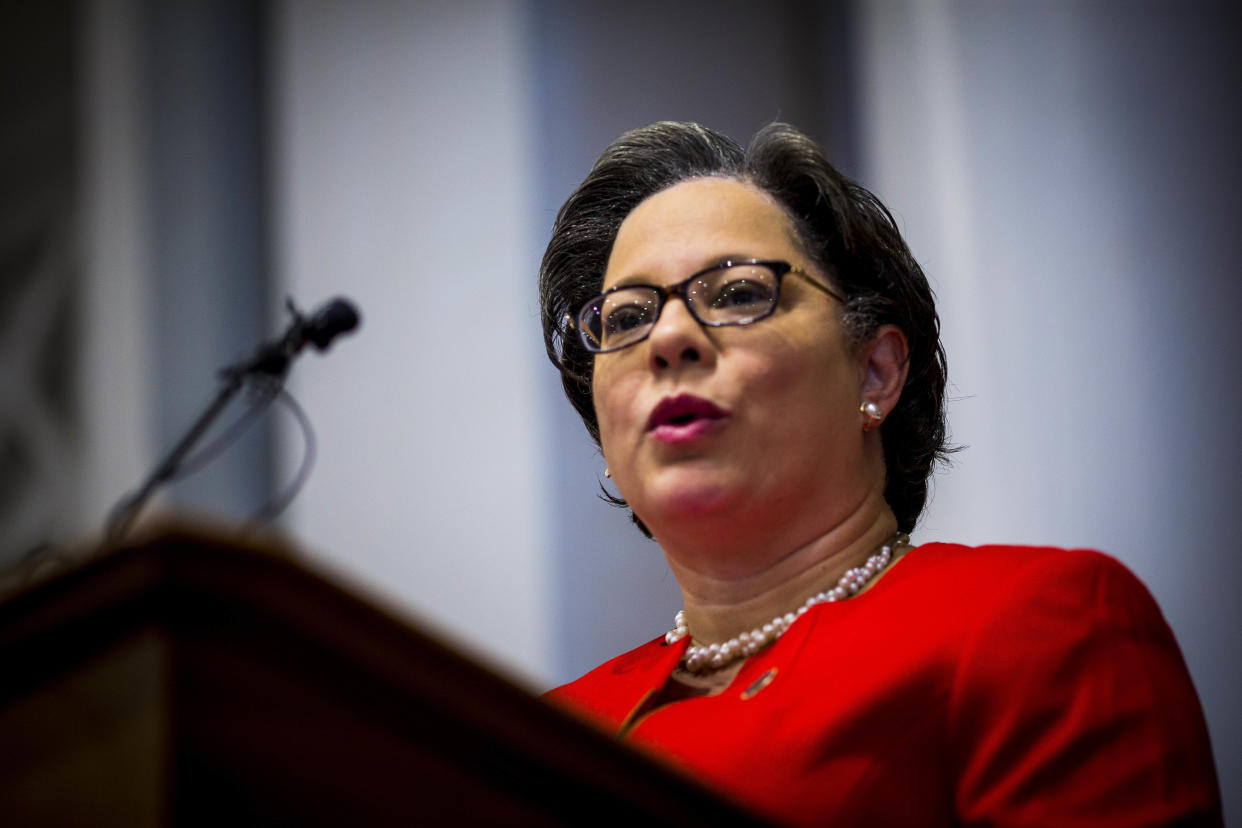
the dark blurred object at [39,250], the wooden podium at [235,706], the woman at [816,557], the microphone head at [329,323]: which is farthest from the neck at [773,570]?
the dark blurred object at [39,250]

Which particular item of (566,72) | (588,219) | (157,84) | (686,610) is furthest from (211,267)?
(686,610)

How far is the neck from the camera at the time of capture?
146 cm

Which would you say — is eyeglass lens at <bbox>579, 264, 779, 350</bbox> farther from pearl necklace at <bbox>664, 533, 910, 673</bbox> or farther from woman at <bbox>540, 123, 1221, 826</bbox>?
pearl necklace at <bbox>664, 533, 910, 673</bbox>

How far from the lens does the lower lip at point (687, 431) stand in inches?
55.3

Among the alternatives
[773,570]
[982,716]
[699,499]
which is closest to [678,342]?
[699,499]

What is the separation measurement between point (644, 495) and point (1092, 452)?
1195 millimetres

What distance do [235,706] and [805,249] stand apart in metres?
1.14

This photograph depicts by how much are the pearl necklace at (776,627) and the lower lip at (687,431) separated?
251mm

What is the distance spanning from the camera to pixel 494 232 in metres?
3.01

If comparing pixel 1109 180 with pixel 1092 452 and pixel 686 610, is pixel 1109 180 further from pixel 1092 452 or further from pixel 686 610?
pixel 686 610

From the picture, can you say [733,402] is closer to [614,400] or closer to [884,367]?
[614,400]

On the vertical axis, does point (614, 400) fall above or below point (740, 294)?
below

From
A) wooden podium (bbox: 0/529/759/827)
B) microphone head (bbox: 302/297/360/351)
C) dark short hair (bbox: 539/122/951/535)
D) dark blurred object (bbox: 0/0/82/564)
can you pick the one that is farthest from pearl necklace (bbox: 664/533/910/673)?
dark blurred object (bbox: 0/0/82/564)

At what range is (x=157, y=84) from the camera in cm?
306
